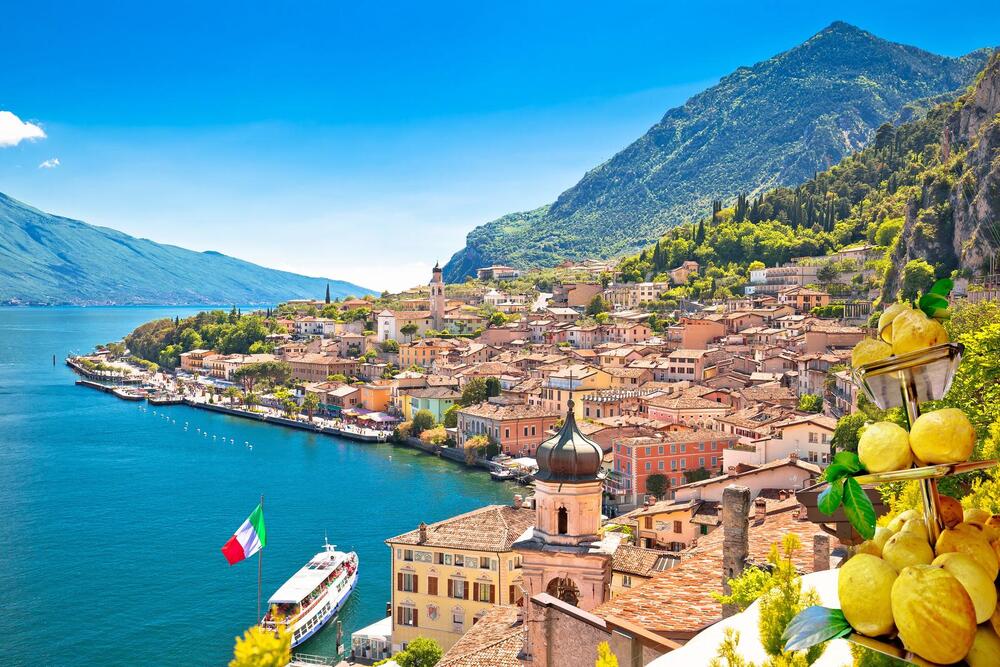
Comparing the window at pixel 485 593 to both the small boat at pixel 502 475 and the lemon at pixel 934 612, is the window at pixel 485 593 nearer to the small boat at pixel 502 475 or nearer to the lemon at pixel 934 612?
the small boat at pixel 502 475

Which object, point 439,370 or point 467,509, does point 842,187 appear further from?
point 467,509

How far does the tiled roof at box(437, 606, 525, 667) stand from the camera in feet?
43.8

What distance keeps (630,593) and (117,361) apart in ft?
410

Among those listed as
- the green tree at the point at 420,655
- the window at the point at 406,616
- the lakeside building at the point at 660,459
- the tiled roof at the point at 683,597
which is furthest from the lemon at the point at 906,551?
the lakeside building at the point at 660,459

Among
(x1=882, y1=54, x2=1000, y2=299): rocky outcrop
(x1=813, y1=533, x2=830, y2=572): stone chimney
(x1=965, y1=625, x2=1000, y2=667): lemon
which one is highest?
(x1=882, y1=54, x2=1000, y2=299): rocky outcrop

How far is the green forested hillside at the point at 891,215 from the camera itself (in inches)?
1935

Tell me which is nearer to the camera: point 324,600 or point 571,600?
point 571,600

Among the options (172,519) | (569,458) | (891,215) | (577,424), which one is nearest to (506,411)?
(577,424)

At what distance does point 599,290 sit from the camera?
105750 mm

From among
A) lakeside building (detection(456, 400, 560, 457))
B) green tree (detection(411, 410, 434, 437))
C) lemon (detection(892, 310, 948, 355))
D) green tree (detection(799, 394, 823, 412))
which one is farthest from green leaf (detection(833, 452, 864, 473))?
green tree (detection(411, 410, 434, 437))

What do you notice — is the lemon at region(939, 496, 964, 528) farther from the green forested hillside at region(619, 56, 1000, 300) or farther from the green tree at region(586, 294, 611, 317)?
the green tree at region(586, 294, 611, 317)

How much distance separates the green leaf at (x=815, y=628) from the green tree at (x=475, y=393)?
201 feet

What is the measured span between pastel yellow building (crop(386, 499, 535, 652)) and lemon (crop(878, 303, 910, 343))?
23581 mm

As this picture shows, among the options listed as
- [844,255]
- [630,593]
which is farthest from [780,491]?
[844,255]
